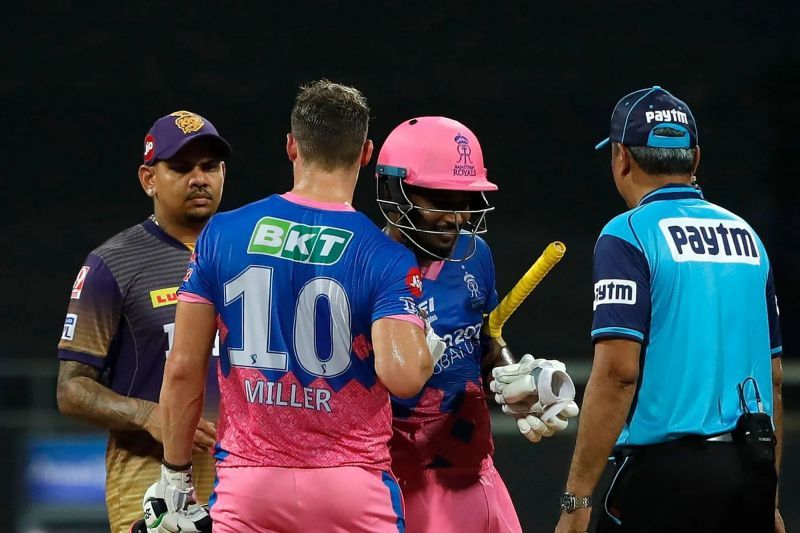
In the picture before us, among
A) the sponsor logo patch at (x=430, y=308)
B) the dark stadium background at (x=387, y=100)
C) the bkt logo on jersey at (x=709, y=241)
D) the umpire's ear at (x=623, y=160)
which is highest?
the dark stadium background at (x=387, y=100)

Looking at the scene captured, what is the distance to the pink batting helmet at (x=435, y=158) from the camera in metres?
2.71

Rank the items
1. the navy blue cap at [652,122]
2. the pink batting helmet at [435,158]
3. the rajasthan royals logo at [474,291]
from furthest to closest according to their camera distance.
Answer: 1. the rajasthan royals logo at [474,291]
2. the pink batting helmet at [435,158]
3. the navy blue cap at [652,122]

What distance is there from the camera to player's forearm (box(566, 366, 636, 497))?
2.44 meters

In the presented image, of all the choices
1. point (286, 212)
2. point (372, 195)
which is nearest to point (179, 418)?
point (286, 212)

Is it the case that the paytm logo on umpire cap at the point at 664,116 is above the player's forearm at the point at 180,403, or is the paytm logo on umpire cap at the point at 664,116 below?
above

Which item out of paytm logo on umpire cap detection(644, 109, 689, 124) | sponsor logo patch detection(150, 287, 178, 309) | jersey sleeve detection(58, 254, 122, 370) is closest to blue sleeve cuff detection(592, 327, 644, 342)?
paytm logo on umpire cap detection(644, 109, 689, 124)

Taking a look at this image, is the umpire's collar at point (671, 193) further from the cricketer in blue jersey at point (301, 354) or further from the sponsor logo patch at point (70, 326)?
the sponsor logo patch at point (70, 326)

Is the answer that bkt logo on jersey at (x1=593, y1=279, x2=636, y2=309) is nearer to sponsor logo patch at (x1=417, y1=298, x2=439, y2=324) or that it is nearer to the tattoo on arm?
sponsor logo patch at (x1=417, y1=298, x2=439, y2=324)

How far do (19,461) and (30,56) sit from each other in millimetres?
2180

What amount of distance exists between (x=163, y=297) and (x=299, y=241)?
2.87 ft

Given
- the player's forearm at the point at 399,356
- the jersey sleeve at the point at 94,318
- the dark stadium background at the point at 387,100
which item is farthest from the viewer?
the dark stadium background at the point at 387,100

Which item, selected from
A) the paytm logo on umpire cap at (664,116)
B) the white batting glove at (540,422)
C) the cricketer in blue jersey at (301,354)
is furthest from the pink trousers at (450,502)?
the paytm logo on umpire cap at (664,116)

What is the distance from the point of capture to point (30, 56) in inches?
252

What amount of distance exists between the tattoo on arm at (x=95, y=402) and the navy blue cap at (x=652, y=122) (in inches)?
51.1
